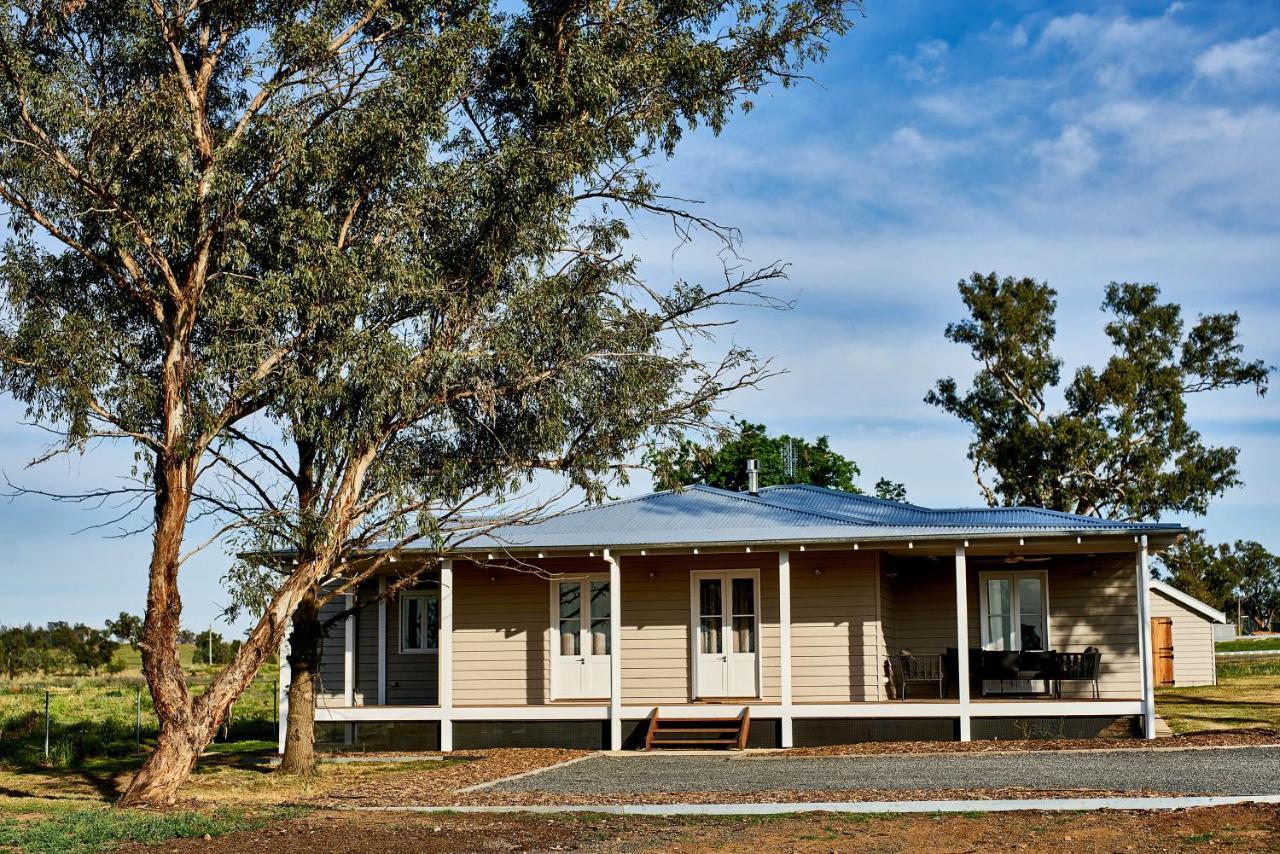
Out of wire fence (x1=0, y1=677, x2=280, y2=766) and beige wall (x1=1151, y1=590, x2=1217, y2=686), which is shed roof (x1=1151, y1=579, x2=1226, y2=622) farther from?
wire fence (x1=0, y1=677, x2=280, y2=766)

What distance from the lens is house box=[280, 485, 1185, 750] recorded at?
1955 centimetres

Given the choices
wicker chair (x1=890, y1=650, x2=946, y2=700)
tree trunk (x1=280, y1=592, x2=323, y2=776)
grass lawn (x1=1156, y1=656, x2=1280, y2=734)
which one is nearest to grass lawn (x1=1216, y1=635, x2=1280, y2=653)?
grass lawn (x1=1156, y1=656, x2=1280, y2=734)

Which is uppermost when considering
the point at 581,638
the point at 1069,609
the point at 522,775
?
the point at 1069,609

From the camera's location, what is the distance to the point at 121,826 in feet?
39.1

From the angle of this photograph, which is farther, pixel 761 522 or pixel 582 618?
pixel 582 618

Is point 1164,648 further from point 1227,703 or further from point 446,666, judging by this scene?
point 446,666

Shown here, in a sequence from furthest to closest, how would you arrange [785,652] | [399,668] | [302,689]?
1. [399,668]
2. [785,652]
3. [302,689]

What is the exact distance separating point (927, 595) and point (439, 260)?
32.0ft

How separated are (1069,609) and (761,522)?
4.99m

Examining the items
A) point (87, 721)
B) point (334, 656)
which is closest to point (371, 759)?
point (334, 656)

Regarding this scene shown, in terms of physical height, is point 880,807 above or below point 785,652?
below

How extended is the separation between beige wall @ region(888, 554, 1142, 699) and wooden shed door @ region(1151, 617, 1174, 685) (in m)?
15.1

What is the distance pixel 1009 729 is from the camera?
62.8 feet

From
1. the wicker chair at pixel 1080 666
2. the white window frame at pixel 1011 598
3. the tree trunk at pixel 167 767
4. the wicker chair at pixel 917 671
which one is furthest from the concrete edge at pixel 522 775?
the wicker chair at pixel 1080 666
